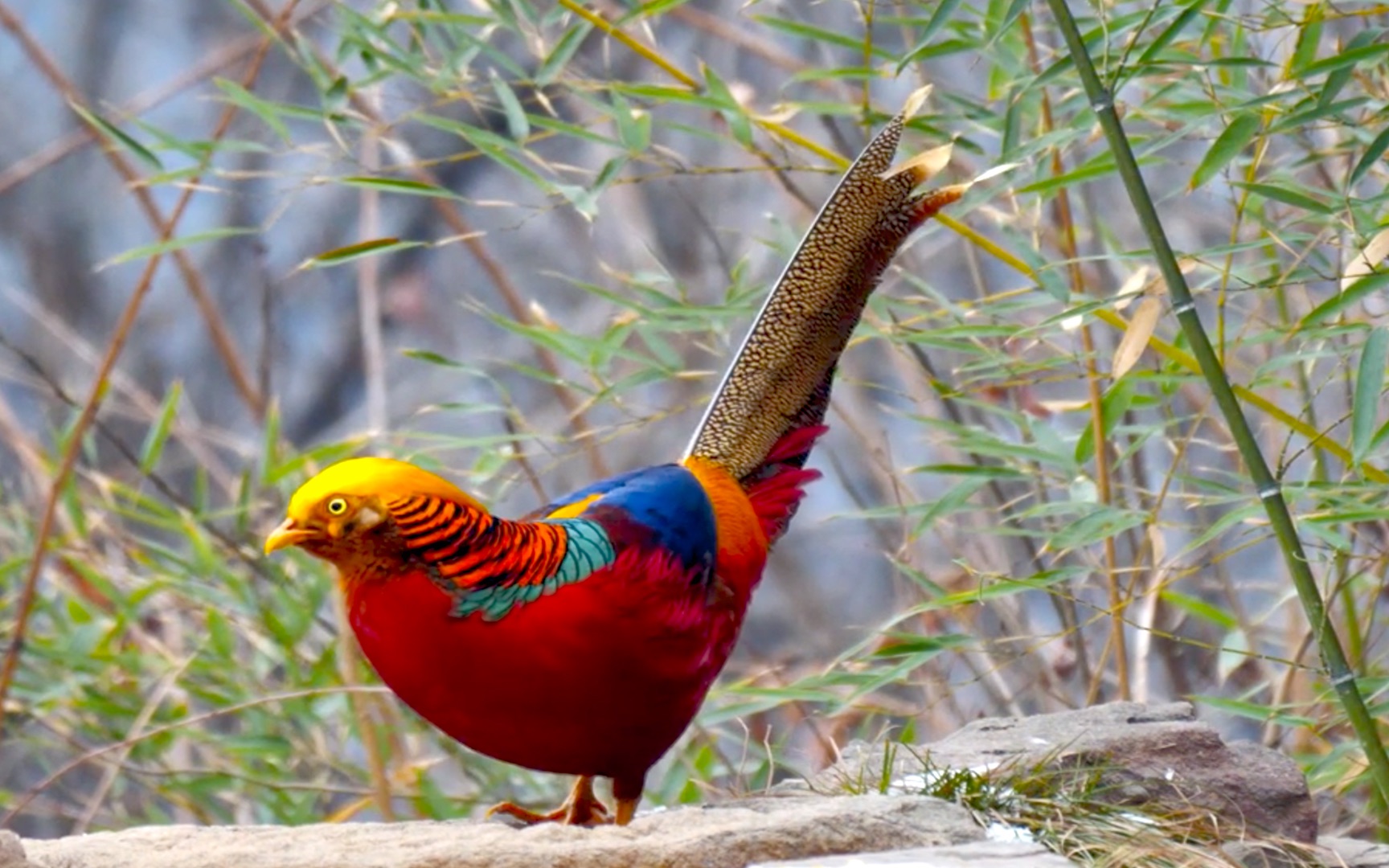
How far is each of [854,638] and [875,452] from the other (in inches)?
95.7

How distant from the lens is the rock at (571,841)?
179 centimetres

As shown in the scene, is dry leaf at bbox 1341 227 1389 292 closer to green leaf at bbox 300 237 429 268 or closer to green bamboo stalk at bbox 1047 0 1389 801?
green bamboo stalk at bbox 1047 0 1389 801

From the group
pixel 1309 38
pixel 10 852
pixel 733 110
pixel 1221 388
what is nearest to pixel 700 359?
pixel 733 110

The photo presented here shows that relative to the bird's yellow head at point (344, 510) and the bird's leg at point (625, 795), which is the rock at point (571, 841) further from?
the bird's yellow head at point (344, 510)

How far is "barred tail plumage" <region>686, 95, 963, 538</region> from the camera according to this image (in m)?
2.51

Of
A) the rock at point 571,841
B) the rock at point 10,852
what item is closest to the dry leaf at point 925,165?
the rock at point 571,841

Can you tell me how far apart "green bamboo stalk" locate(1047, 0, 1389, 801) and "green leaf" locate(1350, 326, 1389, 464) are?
4.8 inches

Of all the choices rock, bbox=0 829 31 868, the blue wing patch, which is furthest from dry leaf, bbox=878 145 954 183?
rock, bbox=0 829 31 868

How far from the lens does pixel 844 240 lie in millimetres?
2539

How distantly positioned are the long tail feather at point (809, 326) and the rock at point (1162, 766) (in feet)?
1.62

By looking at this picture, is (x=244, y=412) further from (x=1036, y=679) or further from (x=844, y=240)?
(x=844, y=240)

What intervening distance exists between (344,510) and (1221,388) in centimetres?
106

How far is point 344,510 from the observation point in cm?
197

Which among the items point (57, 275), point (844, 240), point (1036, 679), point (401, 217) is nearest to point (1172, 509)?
point (1036, 679)
